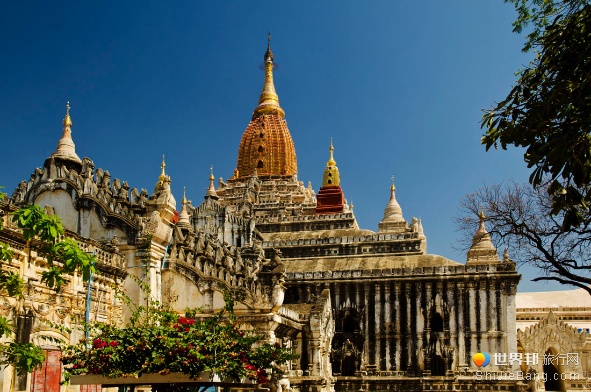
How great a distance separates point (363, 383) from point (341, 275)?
8.50 meters

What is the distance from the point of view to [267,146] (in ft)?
286

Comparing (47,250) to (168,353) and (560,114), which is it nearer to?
(168,353)

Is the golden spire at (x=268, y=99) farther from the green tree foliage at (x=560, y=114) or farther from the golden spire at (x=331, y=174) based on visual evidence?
the green tree foliage at (x=560, y=114)

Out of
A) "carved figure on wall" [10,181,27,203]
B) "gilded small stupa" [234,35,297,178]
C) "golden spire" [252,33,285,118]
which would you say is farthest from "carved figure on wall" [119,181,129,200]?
"golden spire" [252,33,285,118]

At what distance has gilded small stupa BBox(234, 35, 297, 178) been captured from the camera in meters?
86.2

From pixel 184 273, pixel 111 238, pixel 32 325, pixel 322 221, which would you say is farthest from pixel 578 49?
pixel 322 221

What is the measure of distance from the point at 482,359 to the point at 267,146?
44.7 meters

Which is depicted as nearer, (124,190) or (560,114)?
(560,114)

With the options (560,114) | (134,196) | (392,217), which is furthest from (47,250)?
(392,217)

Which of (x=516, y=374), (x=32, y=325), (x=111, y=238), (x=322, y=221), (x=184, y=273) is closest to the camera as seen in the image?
(x=32, y=325)

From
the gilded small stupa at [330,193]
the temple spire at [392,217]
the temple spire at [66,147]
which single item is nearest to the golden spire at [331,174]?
the gilded small stupa at [330,193]

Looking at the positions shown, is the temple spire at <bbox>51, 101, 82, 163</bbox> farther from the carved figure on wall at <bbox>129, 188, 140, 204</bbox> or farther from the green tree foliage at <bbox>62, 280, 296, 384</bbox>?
the green tree foliage at <bbox>62, 280, 296, 384</bbox>

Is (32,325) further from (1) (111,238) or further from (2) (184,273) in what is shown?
(2) (184,273)

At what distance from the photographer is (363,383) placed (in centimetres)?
5019
